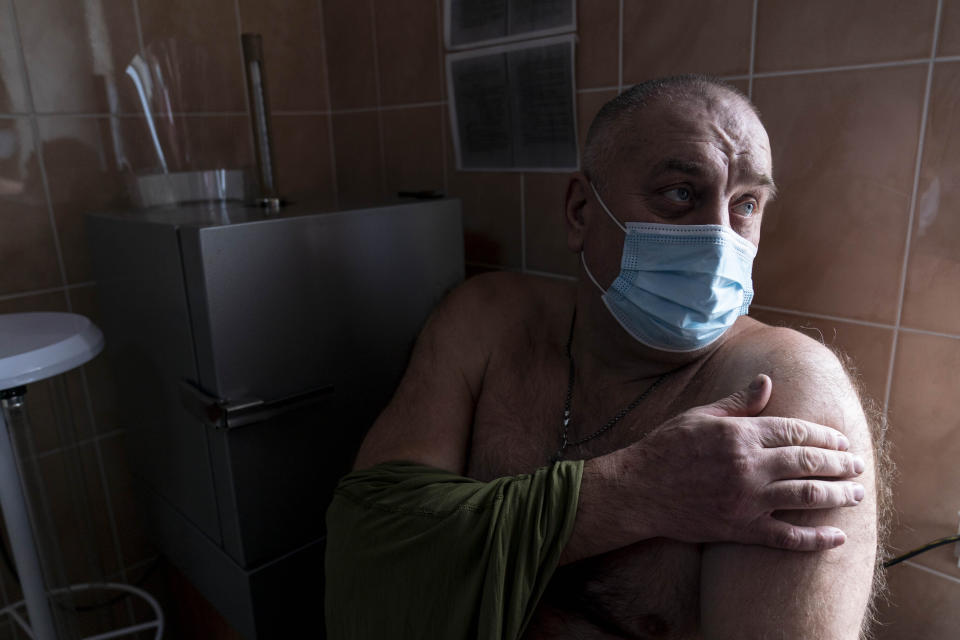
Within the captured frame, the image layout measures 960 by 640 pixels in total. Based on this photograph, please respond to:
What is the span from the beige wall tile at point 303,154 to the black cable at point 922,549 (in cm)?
142

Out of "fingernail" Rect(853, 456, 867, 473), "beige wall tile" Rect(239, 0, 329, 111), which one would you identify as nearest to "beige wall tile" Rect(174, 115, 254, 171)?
"beige wall tile" Rect(239, 0, 329, 111)

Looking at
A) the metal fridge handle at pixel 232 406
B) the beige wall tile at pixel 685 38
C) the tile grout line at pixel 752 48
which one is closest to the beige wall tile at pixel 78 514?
the metal fridge handle at pixel 232 406

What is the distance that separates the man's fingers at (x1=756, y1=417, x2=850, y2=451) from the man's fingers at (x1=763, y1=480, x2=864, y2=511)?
43 mm

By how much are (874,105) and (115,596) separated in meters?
1.82

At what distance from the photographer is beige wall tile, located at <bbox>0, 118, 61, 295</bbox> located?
1.32 m

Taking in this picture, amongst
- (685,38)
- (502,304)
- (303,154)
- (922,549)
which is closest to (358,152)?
(303,154)

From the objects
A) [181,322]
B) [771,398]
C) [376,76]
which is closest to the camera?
[771,398]

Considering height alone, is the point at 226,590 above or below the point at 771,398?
below

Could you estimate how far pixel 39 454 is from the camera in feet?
4.61

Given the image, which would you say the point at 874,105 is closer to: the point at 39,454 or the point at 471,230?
the point at 471,230

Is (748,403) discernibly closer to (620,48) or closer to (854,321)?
(854,321)

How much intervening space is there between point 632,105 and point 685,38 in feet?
0.89

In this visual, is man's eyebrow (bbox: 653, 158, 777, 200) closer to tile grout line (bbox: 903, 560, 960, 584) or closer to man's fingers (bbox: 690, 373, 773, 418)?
man's fingers (bbox: 690, 373, 773, 418)

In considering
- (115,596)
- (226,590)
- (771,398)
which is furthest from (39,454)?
(771,398)
